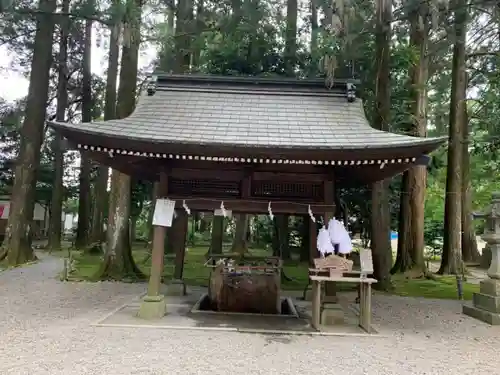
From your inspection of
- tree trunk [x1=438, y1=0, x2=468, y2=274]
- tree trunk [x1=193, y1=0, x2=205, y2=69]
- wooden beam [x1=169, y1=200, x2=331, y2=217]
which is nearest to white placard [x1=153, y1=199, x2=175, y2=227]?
wooden beam [x1=169, y1=200, x2=331, y2=217]

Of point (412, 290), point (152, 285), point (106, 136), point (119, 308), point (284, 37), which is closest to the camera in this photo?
point (106, 136)

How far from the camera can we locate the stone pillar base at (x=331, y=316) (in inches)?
257

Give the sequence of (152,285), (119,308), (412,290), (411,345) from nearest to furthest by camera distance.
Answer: (411,345)
(152,285)
(119,308)
(412,290)

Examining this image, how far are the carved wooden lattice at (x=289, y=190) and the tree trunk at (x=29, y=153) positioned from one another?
8405mm

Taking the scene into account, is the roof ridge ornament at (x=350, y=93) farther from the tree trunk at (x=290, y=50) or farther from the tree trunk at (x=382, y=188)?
the tree trunk at (x=290, y=50)

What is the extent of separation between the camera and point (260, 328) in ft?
20.1

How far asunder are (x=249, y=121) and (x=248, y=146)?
1.43 meters

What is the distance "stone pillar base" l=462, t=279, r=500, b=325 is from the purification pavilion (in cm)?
257

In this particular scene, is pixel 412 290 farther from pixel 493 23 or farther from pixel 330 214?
pixel 493 23

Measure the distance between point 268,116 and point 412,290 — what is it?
6197 millimetres

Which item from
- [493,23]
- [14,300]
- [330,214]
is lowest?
[14,300]

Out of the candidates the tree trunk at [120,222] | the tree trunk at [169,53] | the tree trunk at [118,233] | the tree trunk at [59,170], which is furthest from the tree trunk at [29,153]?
the tree trunk at [59,170]

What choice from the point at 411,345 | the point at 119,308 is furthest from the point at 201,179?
the point at 411,345

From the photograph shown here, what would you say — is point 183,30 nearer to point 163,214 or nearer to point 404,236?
point 404,236
